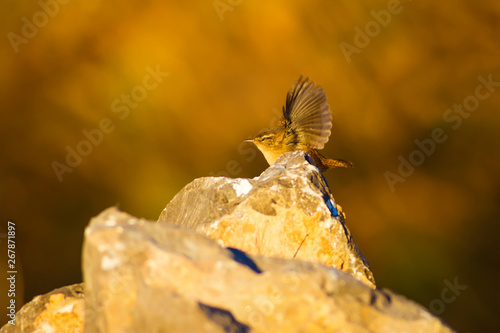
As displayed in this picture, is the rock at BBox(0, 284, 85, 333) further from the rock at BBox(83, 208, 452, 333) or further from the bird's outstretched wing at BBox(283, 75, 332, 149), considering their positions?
the bird's outstretched wing at BBox(283, 75, 332, 149)

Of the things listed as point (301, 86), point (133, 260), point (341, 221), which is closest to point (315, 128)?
point (301, 86)

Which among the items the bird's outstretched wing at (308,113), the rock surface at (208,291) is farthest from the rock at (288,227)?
the bird's outstretched wing at (308,113)

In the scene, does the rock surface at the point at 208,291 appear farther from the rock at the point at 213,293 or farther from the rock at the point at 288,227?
the rock at the point at 288,227

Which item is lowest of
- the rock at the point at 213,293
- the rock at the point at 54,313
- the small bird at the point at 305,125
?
the rock at the point at 54,313

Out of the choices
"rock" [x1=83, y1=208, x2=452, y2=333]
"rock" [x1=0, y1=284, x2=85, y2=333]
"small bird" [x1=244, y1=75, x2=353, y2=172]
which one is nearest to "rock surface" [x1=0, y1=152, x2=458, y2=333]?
"rock" [x1=83, y1=208, x2=452, y2=333]

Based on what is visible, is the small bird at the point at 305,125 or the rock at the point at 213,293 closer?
the rock at the point at 213,293

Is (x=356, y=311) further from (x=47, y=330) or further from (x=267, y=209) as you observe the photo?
(x=47, y=330)
